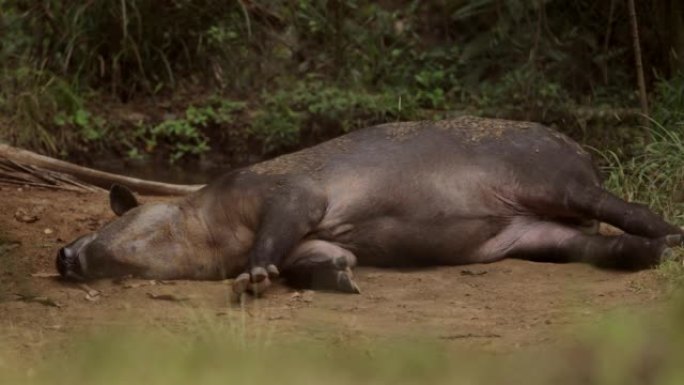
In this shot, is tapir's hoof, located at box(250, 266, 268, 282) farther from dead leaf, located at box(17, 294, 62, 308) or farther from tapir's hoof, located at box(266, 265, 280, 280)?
dead leaf, located at box(17, 294, 62, 308)

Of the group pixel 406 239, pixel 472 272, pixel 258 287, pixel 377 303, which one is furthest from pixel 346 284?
pixel 472 272

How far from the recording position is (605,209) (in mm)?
6125

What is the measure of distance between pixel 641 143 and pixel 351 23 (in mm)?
A: 4002

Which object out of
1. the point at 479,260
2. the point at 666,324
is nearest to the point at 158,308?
the point at 479,260

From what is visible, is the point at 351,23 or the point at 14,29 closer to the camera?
the point at 14,29

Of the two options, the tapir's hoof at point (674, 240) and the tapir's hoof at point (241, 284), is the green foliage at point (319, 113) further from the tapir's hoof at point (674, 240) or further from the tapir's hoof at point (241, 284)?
the tapir's hoof at point (241, 284)

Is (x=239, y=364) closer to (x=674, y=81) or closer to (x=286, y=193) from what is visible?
(x=286, y=193)

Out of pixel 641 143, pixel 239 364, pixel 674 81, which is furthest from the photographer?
pixel 674 81

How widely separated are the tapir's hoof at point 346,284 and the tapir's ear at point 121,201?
50.3 inches

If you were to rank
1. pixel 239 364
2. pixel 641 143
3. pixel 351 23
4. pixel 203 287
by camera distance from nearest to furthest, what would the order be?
pixel 239 364, pixel 203 287, pixel 641 143, pixel 351 23

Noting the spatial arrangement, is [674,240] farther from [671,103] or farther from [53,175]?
[53,175]

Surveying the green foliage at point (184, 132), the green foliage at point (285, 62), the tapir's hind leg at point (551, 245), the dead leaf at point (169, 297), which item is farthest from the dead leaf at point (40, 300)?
the green foliage at point (184, 132)

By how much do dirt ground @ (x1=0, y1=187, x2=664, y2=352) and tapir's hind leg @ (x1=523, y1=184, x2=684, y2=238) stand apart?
254mm

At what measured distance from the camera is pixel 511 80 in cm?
1002
